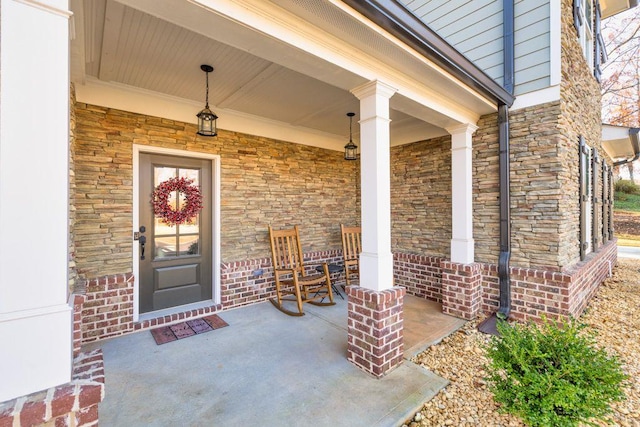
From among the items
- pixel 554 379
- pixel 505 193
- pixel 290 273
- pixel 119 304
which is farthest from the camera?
pixel 290 273

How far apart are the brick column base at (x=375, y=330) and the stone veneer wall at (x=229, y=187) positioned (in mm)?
1959

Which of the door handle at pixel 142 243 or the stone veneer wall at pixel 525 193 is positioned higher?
the stone veneer wall at pixel 525 193

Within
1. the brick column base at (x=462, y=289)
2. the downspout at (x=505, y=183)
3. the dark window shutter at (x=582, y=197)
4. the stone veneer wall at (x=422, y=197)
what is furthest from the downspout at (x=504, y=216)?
the dark window shutter at (x=582, y=197)

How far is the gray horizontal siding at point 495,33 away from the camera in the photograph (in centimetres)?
307

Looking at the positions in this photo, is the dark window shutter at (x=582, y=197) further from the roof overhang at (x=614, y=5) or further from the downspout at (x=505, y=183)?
the roof overhang at (x=614, y=5)

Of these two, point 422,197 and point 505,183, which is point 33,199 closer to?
point 505,183

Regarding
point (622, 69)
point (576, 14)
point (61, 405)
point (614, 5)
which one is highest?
point (622, 69)

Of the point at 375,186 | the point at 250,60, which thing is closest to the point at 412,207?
the point at 375,186

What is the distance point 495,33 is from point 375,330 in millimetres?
3722

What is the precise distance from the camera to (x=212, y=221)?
3.61m

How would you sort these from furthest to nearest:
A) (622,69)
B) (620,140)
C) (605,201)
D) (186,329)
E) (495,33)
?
(622,69) → (620,140) → (605,201) → (495,33) → (186,329)

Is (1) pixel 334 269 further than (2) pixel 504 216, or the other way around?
(1) pixel 334 269

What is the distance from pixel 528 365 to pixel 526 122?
2.62 meters

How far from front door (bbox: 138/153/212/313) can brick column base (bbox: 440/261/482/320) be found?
2966mm
